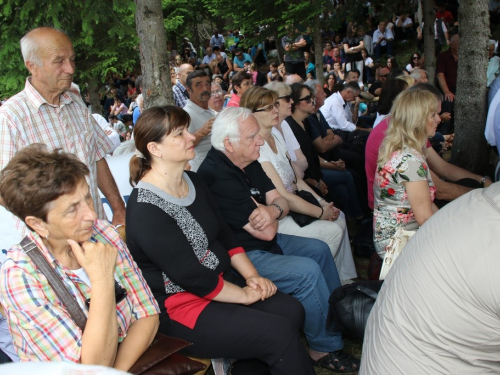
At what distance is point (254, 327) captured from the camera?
8.23 feet

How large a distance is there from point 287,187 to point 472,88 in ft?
10.4

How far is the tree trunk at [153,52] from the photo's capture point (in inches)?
161

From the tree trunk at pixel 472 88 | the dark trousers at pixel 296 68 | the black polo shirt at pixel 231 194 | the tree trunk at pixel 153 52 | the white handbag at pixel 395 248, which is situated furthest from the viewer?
the dark trousers at pixel 296 68

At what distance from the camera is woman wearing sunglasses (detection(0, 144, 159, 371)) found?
A: 1.83m

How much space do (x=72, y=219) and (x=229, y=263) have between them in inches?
45.5

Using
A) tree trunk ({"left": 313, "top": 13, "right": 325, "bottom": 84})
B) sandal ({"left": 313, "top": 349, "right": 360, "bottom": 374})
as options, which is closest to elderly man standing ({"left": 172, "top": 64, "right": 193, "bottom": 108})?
sandal ({"left": 313, "top": 349, "right": 360, "bottom": 374})

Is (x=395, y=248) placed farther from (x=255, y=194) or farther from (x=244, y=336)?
(x=244, y=336)

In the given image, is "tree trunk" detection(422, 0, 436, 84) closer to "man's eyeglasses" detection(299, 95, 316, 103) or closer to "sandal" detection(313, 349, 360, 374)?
"man's eyeglasses" detection(299, 95, 316, 103)

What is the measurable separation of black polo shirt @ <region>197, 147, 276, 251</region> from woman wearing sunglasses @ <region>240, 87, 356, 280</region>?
56 cm

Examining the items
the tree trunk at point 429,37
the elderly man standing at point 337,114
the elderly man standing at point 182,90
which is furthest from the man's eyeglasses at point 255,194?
the tree trunk at point 429,37

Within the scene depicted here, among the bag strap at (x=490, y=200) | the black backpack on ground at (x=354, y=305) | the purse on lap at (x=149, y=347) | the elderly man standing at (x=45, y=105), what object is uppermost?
the elderly man standing at (x=45, y=105)

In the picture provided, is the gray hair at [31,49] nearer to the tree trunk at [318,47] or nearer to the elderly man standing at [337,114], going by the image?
the elderly man standing at [337,114]

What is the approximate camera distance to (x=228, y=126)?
3396mm

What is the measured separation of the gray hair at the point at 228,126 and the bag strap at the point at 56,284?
1709 mm
